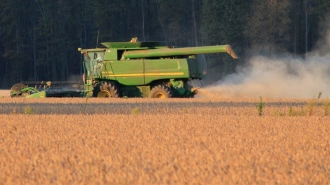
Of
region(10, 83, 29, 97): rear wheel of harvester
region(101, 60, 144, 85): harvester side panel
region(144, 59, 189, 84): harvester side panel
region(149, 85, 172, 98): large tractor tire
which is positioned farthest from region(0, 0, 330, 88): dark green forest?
region(149, 85, 172, 98): large tractor tire

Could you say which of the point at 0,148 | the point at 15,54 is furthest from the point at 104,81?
the point at 15,54

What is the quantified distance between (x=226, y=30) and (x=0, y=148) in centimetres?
5031

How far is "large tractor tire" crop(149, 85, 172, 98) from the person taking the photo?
2828 centimetres

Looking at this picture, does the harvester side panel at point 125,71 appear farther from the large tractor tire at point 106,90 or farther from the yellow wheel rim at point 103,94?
the yellow wheel rim at point 103,94

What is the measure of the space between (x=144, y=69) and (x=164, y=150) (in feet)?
61.0

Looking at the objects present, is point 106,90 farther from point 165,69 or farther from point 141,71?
point 165,69

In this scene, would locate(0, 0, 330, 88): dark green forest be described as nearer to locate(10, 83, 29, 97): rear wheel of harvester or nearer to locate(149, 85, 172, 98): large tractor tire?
locate(10, 83, 29, 97): rear wheel of harvester

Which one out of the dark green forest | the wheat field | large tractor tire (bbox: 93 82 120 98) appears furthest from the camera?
the dark green forest

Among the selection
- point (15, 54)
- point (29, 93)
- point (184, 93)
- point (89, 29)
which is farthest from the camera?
point (89, 29)

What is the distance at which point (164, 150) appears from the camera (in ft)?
35.4

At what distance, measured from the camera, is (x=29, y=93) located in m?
31.9

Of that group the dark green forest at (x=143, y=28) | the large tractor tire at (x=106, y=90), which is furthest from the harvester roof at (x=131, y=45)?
the dark green forest at (x=143, y=28)

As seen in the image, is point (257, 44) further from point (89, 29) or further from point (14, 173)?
point (14, 173)

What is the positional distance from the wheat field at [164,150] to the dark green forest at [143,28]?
43.2m
